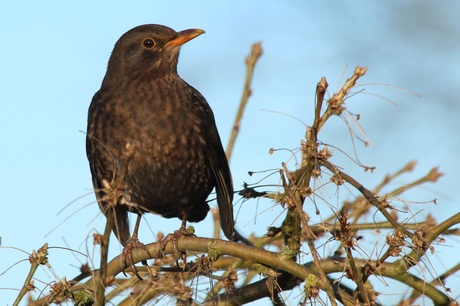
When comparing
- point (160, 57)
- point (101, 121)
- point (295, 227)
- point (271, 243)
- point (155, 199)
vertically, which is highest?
point (160, 57)

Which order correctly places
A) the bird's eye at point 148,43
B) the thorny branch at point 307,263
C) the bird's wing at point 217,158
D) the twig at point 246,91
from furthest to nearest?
1. the bird's eye at point 148,43
2. the bird's wing at point 217,158
3. the twig at point 246,91
4. the thorny branch at point 307,263

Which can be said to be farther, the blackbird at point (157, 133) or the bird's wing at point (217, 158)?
the bird's wing at point (217, 158)

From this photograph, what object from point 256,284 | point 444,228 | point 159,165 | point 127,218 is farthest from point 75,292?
point 127,218

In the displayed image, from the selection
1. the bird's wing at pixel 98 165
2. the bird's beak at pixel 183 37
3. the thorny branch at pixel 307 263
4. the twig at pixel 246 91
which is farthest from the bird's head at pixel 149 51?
the thorny branch at pixel 307 263

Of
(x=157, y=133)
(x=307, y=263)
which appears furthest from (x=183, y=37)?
(x=307, y=263)

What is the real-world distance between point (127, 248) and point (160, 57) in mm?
1962

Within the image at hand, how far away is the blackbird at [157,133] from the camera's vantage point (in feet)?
18.3

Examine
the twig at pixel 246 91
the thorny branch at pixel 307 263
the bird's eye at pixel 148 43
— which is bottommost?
the thorny branch at pixel 307 263

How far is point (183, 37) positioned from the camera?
19.9 ft

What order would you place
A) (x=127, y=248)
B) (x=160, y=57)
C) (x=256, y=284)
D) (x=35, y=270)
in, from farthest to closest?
(x=160, y=57) → (x=127, y=248) → (x=256, y=284) → (x=35, y=270)

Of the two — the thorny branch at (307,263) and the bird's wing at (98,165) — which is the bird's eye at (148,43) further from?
the thorny branch at (307,263)

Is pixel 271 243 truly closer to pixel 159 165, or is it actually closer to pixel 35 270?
pixel 159 165

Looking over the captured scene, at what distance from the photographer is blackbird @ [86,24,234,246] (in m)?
5.58

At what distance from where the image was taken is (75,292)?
3596mm
